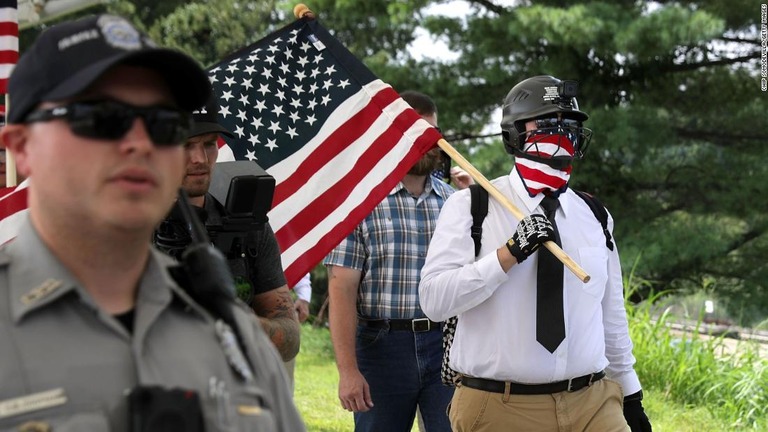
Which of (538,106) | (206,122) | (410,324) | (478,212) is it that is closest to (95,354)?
(206,122)

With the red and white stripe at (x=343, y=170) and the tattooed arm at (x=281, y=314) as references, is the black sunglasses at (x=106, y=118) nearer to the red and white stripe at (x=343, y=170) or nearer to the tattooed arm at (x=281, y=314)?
the tattooed arm at (x=281, y=314)

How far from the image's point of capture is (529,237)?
422 cm

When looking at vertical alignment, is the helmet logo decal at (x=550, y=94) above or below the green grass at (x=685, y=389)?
above

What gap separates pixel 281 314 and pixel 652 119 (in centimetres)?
1107

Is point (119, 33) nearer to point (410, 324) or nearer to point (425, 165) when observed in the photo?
point (410, 324)

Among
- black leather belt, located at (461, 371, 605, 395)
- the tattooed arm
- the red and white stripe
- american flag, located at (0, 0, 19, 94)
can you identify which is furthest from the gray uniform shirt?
american flag, located at (0, 0, 19, 94)

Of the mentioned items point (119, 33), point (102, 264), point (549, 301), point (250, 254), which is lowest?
point (549, 301)

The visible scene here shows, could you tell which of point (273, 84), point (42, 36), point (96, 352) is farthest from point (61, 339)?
point (273, 84)

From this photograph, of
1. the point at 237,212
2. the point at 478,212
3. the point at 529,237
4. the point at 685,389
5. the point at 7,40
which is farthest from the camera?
the point at 685,389

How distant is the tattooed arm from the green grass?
16.9ft

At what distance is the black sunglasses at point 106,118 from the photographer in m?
1.82

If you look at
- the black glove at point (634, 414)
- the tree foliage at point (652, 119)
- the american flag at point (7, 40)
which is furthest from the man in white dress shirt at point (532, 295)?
the tree foliage at point (652, 119)

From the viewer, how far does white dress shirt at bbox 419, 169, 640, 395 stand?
14.1ft

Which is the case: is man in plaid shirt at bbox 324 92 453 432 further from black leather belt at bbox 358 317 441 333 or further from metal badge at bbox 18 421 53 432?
metal badge at bbox 18 421 53 432
